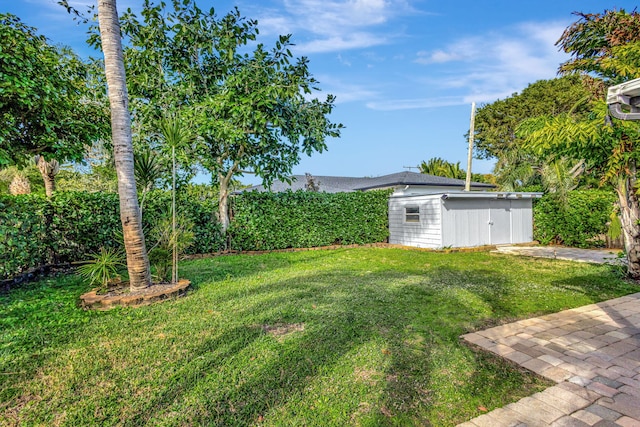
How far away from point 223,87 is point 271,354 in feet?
25.9

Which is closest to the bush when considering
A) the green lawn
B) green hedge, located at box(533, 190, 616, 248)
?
the green lawn

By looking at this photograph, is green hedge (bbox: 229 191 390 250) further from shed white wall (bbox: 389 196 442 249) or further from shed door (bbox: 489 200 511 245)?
shed door (bbox: 489 200 511 245)

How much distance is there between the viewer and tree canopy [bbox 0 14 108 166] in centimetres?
466

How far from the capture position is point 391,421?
2096 millimetres

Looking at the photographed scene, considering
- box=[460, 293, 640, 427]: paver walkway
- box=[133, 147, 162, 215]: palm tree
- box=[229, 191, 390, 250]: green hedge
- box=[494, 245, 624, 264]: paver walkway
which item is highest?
box=[133, 147, 162, 215]: palm tree

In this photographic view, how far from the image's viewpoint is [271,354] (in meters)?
3.01

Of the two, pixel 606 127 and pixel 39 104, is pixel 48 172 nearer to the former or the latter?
pixel 39 104

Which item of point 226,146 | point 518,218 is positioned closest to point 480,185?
point 518,218

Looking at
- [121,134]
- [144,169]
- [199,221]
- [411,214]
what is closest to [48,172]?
[199,221]

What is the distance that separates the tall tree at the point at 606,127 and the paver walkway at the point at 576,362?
7.87 feet

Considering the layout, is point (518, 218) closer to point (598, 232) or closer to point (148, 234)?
point (598, 232)

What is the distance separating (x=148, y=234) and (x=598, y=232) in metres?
13.7

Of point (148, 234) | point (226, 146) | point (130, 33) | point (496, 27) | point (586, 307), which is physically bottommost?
point (586, 307)

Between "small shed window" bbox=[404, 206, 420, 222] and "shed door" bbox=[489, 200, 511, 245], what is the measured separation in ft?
8.49
